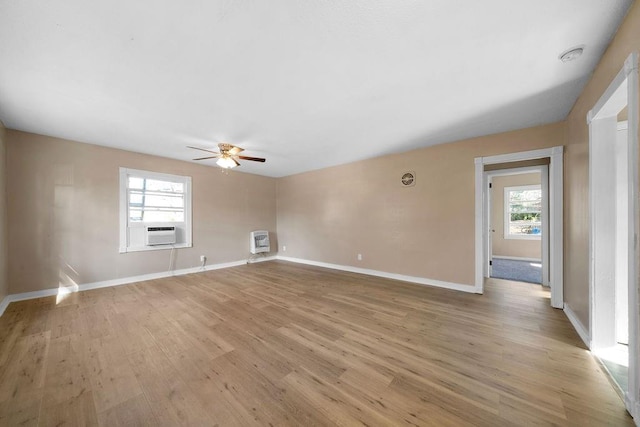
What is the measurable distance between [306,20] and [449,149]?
3273mm

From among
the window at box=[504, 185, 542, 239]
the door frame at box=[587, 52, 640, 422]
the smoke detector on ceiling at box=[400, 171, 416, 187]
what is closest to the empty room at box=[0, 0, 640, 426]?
the door frame at box=[587, 52, 640, 422]

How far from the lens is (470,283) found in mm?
3518

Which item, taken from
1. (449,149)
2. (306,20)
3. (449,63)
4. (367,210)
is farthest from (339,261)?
(306,20)

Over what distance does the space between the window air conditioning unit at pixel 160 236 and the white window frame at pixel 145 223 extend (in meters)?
0.13

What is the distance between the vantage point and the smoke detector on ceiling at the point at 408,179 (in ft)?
13.6

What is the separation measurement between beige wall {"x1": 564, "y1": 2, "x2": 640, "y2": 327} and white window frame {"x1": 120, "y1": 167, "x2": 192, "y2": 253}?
20.0ft

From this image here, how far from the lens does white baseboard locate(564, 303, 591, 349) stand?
2040mm

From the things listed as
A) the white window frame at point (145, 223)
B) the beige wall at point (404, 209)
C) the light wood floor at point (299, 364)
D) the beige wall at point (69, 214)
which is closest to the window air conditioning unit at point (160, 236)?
the white window frame at point (145, 223)

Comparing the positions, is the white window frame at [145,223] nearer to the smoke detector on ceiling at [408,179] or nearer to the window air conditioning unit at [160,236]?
the window air conditioning unit at [160,236]

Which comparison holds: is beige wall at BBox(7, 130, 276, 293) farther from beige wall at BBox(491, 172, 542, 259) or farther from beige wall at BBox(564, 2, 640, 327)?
beige wall at BBox(491, 172, 542, 259)

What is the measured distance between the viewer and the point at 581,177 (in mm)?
2256

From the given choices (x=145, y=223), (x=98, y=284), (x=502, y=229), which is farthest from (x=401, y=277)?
(x=98, y=284)

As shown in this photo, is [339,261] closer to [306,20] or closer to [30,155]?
[306,20]

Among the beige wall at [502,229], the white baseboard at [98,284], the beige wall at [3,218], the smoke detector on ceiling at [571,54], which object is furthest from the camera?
the beige wall at [502,229]
